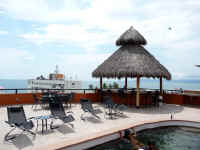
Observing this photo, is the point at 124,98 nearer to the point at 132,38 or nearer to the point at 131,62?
the point at 131,62

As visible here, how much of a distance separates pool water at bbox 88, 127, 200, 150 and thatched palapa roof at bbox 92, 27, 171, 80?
3.66m

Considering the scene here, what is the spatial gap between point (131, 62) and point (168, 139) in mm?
5239

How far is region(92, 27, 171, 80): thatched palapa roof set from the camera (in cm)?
958

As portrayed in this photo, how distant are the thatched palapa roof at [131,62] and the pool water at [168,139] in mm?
3662

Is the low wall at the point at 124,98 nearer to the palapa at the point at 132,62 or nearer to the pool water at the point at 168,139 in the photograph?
the palapa at the point at 132,62

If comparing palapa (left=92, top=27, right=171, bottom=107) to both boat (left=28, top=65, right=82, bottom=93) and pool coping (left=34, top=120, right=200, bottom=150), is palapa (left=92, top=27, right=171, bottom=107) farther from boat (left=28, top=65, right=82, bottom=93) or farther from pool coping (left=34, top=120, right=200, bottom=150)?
boat (left=28, top=65, right=82, bottom=93)

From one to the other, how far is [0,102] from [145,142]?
8.02 meters

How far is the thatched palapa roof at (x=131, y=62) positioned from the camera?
958cm

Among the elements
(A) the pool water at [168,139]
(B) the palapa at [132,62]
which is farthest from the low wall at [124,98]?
(A) the pool water at [168,139]

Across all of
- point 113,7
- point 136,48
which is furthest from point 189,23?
point 113,7

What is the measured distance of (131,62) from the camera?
9984 millimetres

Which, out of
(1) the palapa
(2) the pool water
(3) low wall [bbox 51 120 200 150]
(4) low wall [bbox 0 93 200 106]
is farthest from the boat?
(2) the pool water

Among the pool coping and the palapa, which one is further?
the palapa

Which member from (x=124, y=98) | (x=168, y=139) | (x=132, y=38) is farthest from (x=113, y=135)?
(x=132, y=38)
